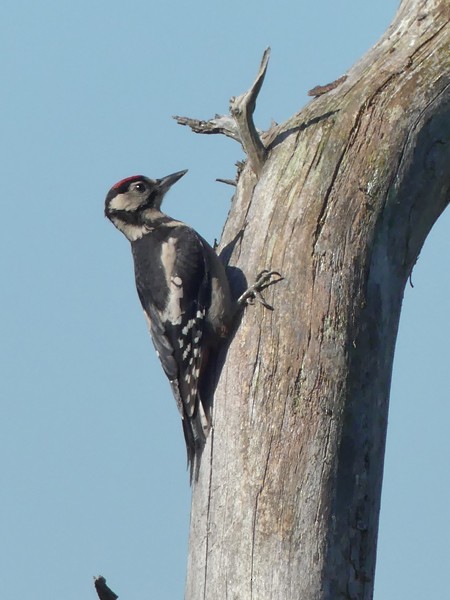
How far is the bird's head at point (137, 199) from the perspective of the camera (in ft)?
17.6

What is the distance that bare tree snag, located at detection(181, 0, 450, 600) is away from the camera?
3.78 meters

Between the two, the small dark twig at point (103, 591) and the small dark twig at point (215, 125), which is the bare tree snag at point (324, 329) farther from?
the small dark twig at point (103, 591)

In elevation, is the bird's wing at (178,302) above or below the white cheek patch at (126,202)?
below

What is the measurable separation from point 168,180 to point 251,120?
100 cm

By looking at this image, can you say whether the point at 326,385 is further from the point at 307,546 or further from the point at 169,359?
the point at 169,359

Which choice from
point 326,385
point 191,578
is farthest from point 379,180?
point 191,578

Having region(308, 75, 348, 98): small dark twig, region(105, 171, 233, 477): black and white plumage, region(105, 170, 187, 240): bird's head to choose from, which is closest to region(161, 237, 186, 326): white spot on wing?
region(105, 171, 233, 477): black and white plumage

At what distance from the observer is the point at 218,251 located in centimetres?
492

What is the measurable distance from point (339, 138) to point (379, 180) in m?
0.27

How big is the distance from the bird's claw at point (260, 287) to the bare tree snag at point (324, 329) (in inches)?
1.4

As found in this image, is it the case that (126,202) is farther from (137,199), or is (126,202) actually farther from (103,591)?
(103,591)

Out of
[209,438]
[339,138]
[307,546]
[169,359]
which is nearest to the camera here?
[307,546]

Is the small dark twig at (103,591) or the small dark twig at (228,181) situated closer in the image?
the small dark twig at (103,591)

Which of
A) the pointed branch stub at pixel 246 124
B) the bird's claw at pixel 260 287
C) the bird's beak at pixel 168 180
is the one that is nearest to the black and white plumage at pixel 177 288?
the bird's beak at pixel 168 180
